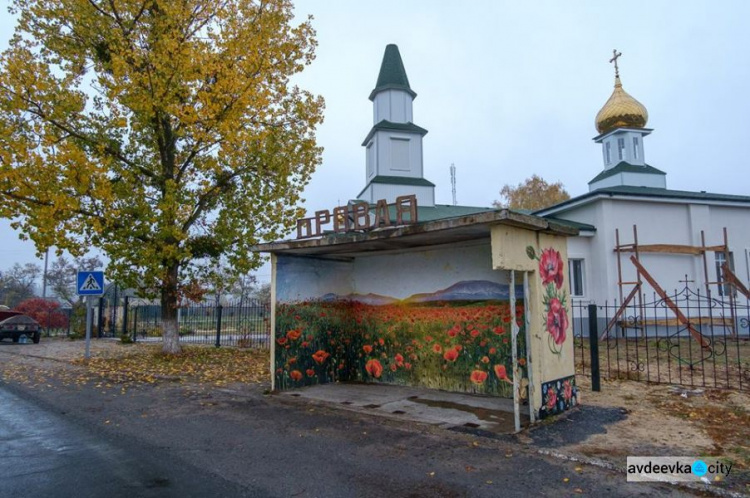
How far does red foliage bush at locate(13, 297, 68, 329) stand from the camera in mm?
26511

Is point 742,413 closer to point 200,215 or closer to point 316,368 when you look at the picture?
point 316,368

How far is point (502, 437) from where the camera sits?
6.14 m

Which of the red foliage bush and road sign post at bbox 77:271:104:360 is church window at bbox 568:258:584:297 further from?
the red foliage bush

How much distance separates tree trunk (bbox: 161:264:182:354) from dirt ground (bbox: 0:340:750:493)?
1901 mm

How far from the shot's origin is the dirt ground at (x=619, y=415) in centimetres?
556

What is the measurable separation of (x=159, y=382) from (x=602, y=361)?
10751 mm

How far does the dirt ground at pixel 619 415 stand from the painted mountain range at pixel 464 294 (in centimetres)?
218

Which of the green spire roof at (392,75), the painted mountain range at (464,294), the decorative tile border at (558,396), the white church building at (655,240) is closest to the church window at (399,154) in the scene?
the green spire roof at (392,75)

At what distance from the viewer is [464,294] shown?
29.5ft

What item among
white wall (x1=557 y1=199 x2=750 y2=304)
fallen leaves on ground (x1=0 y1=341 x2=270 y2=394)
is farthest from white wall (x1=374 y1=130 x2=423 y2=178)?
fallen leaves on ground (x1=0 y1=341 x2=270 y2=394)

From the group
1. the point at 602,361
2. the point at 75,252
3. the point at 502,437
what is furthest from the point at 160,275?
the point at 602,361

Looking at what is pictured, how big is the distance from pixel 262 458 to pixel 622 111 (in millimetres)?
26069

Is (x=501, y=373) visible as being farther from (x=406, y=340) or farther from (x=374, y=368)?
(x=374, y=368)

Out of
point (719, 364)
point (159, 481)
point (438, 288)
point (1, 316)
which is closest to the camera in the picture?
point (159, 481)
